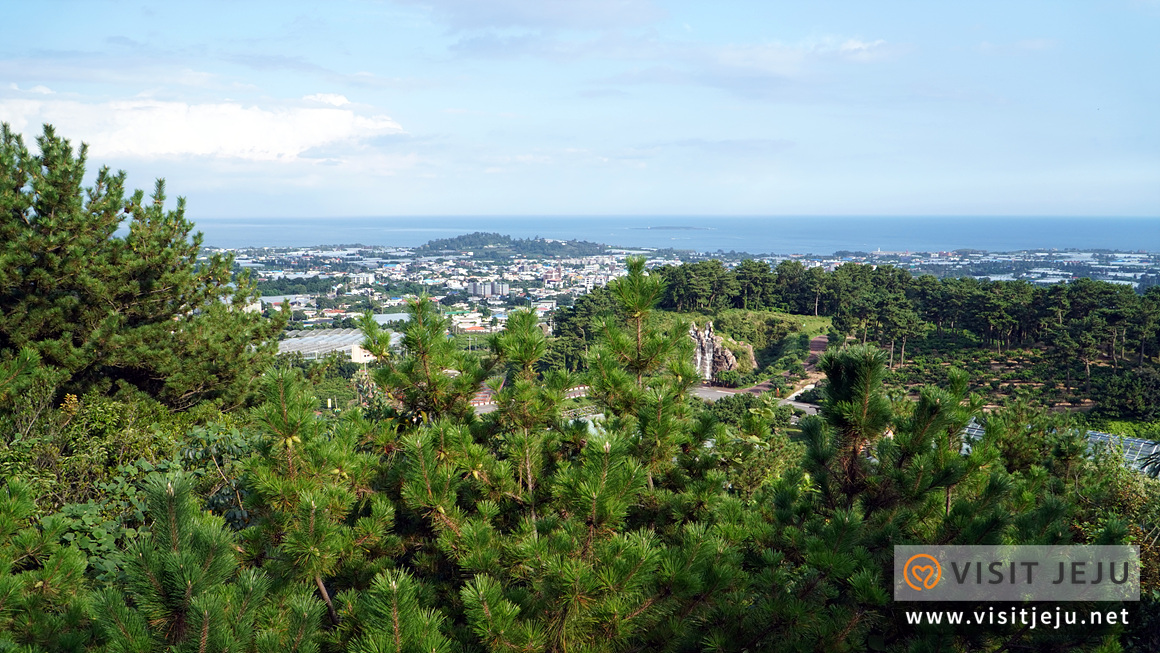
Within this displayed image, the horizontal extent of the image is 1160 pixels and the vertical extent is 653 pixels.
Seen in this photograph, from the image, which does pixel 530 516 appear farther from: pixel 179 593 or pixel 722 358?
pixel 722 358

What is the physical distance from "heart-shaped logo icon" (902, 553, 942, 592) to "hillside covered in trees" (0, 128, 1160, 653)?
0.23 ft

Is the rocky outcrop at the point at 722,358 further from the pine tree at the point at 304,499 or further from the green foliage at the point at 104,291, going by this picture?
the pine tree at the point at 304,499

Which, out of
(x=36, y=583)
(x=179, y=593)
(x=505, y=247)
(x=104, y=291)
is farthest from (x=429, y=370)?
(x=505, y=247)

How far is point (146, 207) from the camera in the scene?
25.0ft

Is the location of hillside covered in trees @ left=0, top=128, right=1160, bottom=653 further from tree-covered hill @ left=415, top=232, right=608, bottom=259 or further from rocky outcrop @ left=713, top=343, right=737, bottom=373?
tree-covered hill @ left=415, top=232, right=608, bottom=259

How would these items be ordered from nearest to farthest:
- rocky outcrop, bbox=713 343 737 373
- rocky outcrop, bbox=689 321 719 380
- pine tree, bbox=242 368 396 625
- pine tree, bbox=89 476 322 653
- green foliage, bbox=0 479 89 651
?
pine tree, bbox=89 476 322 653 → green foliage, bbox=0 479 89 651 → pine tree, bbox=242 368 396 625 → rocky outcrop, bbox=713 343 737 373 → rocky outcrop, bbox=689 321 719 380

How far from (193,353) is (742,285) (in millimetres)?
29096

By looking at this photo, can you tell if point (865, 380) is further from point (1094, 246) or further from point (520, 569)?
point (1094, 246)

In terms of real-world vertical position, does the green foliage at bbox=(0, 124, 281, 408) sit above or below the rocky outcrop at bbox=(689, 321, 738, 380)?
above

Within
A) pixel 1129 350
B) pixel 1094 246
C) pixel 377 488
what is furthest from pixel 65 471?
pixel 1094 246

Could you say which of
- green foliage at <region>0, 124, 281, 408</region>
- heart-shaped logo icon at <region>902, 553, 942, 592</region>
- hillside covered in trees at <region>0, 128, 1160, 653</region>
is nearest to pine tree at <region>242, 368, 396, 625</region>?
hillside covered in trees at <region>0, 128, 1160, 653</region>

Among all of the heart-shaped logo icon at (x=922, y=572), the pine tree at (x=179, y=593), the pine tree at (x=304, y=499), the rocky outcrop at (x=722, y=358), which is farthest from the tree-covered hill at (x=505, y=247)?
the pine tree at (x=179, y=593)

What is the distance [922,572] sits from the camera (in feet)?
7.79

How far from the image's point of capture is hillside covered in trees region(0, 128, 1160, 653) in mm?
1861
